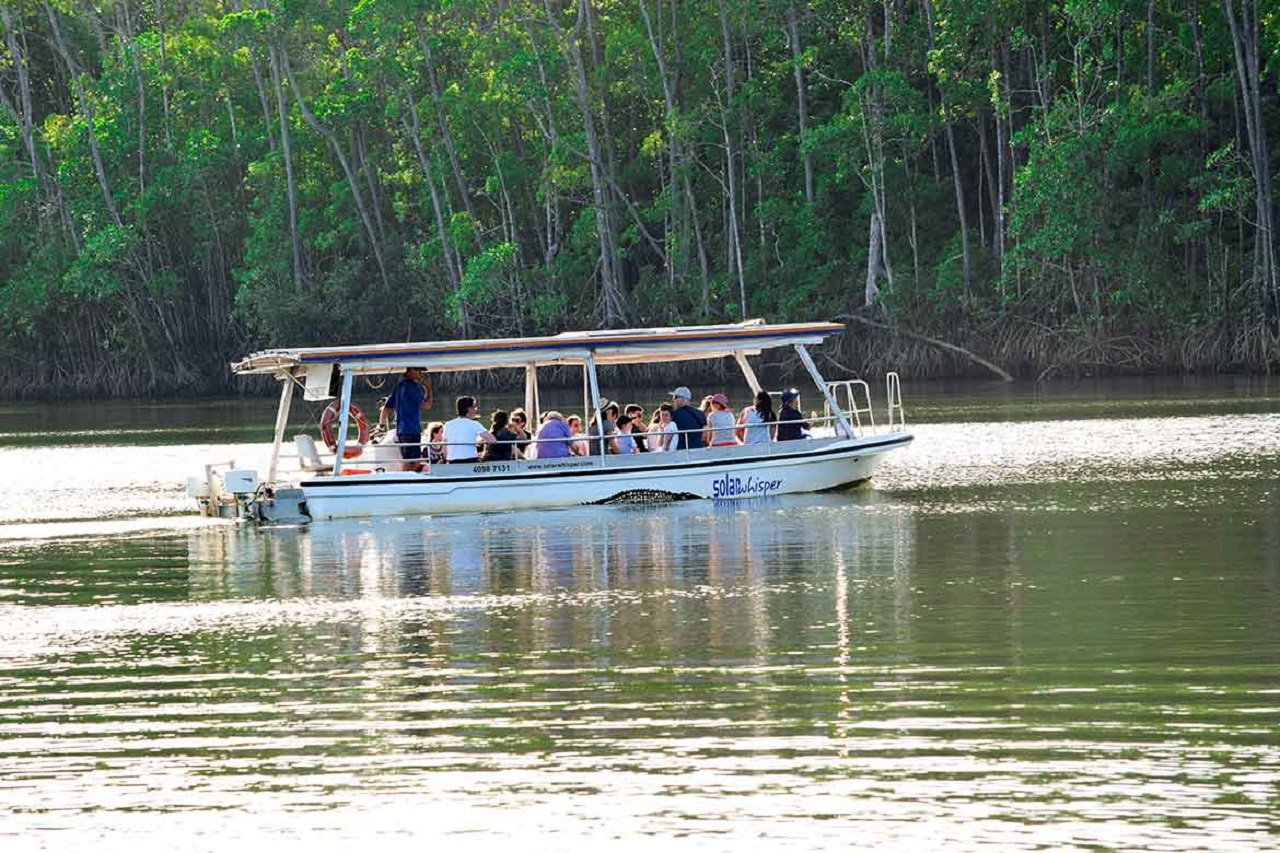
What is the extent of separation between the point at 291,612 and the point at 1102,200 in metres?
36.9

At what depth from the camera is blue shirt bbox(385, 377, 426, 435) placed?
A: 22.8m

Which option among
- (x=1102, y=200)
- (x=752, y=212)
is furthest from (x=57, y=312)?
(x=1102, y=200)

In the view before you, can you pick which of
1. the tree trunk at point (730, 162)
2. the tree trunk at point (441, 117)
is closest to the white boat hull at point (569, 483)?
the tree trunk at point (730, 162)

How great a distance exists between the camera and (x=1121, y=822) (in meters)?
8.60

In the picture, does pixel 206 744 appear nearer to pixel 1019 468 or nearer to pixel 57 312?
pixel 1019 468

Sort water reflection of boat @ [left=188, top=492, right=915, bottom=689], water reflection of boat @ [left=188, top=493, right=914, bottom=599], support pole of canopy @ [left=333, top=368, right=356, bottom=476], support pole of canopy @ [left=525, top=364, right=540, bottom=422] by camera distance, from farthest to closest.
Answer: support pole of canopy @ [left=525, top=364, right=540, bottom=422], support pole of canopy @ [left=333, top=368, right=356, bottom=476], water reflection of boat @ [left=188, top=493, right=914, bottom=599], water reflection of boat @ [left=188, top=492, right=915, bottom=689]

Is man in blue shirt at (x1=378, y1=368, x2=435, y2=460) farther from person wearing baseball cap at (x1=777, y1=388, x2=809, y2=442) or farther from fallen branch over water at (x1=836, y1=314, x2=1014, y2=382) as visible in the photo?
fallen branch over water at (x1=836, y1=314, x2=1014, y2=382)

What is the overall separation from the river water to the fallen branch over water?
28.2 m

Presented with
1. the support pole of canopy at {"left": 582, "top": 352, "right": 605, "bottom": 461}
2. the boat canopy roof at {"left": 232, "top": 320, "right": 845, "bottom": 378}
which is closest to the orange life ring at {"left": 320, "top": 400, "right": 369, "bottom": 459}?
the boat canopy roof at {"left": 232, "top": 320, "right": 845, "bottom": 378}

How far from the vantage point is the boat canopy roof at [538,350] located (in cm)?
2267

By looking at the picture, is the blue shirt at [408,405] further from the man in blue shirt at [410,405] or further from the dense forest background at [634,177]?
the dense forest background at [634,177]

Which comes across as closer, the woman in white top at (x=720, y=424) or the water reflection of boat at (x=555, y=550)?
the water reflection of boat at (x=555, y=550)

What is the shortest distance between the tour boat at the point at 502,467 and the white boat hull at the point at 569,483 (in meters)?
0.01

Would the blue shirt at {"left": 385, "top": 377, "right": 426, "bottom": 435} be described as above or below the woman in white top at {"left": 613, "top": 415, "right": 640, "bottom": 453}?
above
